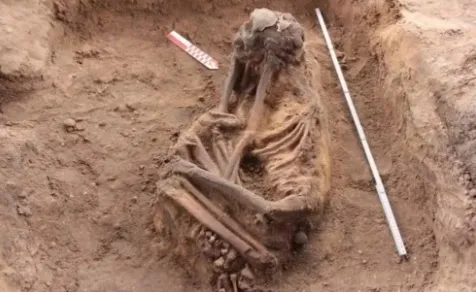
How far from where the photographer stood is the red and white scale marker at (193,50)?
4828 mm

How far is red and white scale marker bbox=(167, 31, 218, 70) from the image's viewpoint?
483cm

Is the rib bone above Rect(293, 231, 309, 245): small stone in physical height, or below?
above

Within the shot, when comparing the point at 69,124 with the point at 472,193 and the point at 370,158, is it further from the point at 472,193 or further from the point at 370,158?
the point at 472,193

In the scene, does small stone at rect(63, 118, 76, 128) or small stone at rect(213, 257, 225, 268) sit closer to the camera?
small stone at rect(213, 257, 225, 268)

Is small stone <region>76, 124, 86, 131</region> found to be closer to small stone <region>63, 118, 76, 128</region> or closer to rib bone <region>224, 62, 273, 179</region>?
small stone <region>63, 118, 76, 128</region>

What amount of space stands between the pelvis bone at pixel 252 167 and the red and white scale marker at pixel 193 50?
64cm

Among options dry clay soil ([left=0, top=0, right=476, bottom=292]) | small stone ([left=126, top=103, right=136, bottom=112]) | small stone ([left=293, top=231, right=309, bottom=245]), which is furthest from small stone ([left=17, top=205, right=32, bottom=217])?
small stone ([left=293, top=231, right=309, bottom=245])

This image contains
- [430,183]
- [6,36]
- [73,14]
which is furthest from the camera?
[73,14]

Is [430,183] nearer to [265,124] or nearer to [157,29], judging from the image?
[265,124]

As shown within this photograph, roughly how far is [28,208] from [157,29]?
1743mm

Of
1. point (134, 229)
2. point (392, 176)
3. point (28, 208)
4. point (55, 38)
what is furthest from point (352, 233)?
point (55, 38)

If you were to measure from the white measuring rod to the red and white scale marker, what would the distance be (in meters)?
0.76

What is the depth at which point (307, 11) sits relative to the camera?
17.2 feet

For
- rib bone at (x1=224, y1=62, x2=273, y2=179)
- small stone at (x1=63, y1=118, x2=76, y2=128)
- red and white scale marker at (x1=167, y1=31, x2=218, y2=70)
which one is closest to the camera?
rib bone at (x1=224, y1=62, x2=273, y2=179)
